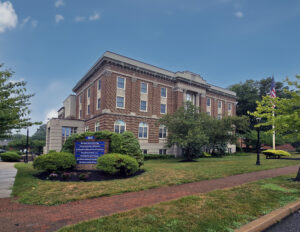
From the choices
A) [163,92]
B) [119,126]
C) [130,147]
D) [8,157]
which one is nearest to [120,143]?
[130,147]

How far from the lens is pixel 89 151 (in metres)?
13.8

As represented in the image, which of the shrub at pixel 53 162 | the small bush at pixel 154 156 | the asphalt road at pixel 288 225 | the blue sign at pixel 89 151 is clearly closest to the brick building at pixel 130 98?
the small bush at pixel 154 156

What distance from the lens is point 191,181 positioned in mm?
10719

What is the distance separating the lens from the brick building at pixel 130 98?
29.5 m

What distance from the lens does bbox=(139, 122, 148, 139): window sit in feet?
105

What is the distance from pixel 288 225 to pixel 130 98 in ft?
88.3

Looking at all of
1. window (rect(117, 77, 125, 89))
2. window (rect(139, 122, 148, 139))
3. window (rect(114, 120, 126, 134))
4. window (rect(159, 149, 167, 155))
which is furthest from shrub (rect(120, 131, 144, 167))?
window (rect(159, 149, 167, 155))

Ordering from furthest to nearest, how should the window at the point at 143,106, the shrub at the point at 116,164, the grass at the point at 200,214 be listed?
the window at the point at 143,106
the shrub at the point at 116,164
the grass at the point at 200,214

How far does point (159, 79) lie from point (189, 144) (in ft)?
45.1

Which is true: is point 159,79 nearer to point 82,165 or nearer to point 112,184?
point 82,165

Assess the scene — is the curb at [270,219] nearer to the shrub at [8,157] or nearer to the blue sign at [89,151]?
the blue sign at [89,151]

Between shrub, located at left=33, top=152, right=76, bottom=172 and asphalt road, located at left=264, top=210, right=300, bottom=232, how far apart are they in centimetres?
1066

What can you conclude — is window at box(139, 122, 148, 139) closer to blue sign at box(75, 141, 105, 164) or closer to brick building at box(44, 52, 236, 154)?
brick building at box(44, 52, 236, 154)

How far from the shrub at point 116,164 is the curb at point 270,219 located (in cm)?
744
